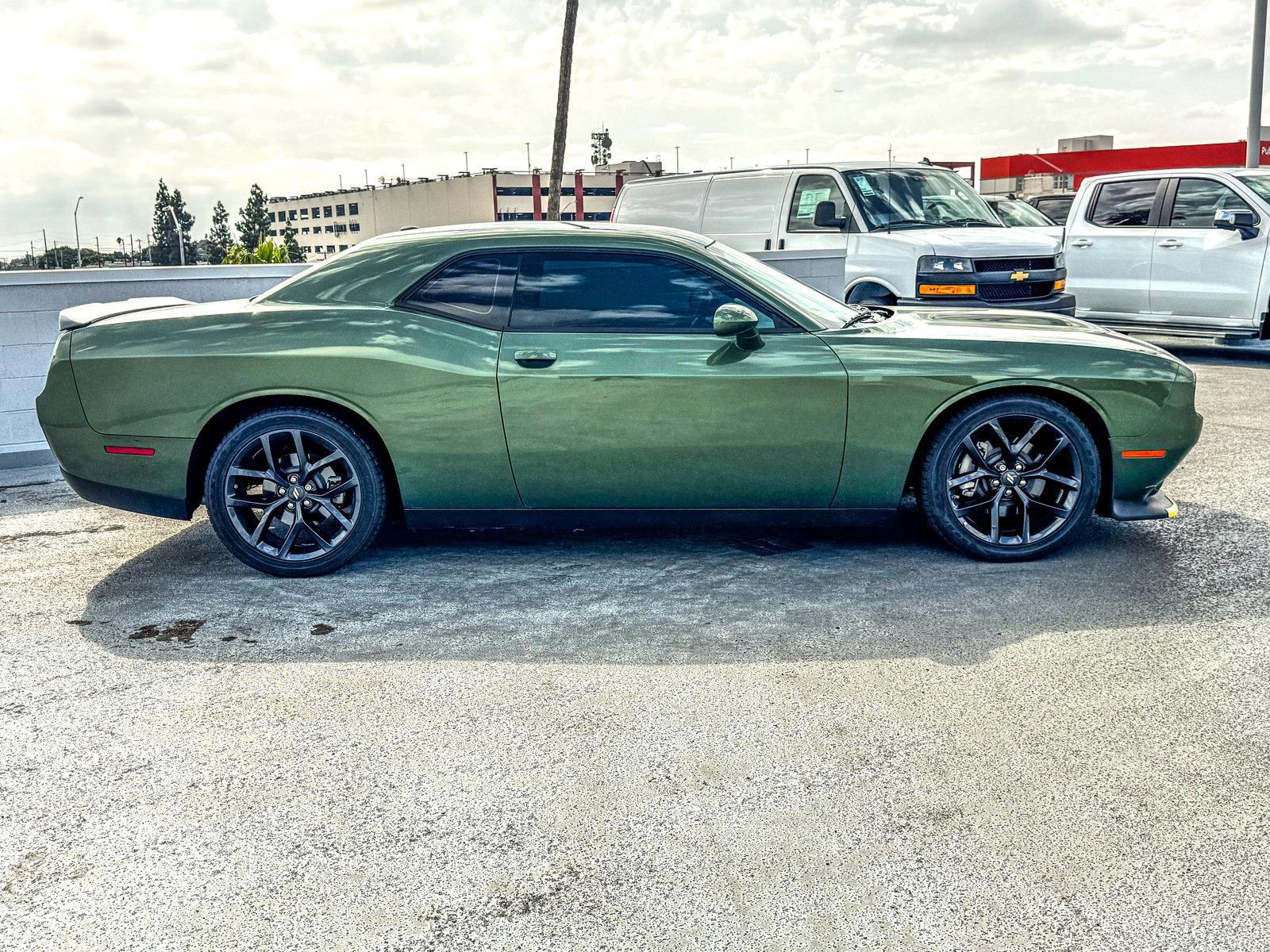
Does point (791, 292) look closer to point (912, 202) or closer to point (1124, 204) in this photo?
point (912, 202)

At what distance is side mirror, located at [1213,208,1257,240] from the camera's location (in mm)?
12312

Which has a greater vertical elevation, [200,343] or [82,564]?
[200,343]

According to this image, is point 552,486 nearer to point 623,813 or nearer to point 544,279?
point 544,279

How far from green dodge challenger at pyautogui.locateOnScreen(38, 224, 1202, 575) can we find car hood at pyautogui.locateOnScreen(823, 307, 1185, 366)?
37 millimetres

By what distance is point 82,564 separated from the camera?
579 cm

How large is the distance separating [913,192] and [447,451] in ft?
28.4

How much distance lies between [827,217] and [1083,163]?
4953cm

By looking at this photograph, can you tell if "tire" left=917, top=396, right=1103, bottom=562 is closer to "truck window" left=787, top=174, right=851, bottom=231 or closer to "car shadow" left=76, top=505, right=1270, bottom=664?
"car shadow" left=76, top=505, right=1270, bottom=664

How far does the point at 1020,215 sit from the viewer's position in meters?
17.7

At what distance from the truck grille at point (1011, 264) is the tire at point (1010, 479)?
21.7 feet

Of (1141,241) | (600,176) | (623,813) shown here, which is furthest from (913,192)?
(600,176)

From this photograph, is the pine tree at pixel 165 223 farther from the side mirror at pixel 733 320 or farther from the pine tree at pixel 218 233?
the side mirror at pixel 733 320

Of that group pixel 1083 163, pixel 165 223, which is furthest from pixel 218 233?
pixel 1083 163

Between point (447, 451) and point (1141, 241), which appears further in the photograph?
point (1141, 241)
